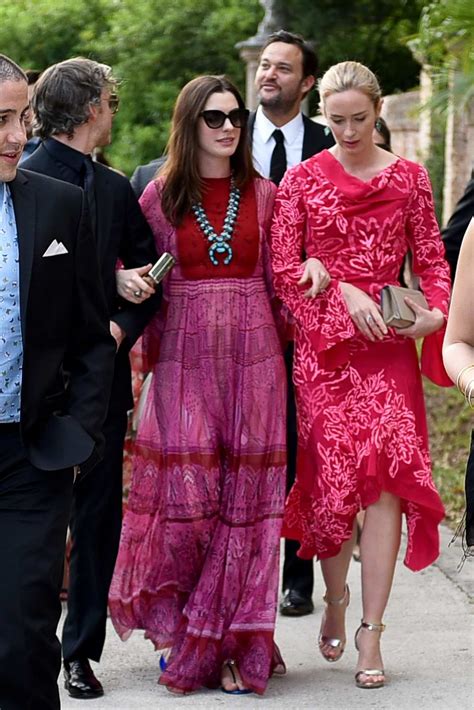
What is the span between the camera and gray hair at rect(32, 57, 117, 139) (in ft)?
18.3

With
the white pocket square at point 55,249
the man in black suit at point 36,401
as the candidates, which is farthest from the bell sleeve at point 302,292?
the white pocket square at point 55,249

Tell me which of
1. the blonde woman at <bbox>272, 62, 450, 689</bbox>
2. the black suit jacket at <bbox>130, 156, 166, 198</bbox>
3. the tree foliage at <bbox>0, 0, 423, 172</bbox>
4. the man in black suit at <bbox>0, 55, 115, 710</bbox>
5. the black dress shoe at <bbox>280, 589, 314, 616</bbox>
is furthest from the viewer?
the tree foliage at <bbox>0, 0, 423, 172</bbox>

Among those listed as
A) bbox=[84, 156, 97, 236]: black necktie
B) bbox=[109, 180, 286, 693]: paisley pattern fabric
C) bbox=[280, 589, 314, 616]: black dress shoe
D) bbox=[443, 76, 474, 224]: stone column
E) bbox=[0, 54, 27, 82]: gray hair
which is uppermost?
bbox=[0, 54, 27, 82]: gray hair

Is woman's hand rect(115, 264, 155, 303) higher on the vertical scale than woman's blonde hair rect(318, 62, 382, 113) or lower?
lower

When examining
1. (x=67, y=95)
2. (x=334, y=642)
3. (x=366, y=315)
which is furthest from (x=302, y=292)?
(x=334, y=642)

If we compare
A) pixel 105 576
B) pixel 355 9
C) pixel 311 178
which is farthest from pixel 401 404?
pixel 355 9

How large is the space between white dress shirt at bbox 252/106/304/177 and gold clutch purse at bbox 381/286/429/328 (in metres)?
1.41

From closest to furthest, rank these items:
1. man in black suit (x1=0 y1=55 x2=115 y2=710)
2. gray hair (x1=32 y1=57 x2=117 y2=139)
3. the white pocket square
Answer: man in black suit (x1=0 y1=55 x2=115 y2=710) < the white pocket square < gray hair (x1=32 y1=57 x2=117 y2=139)

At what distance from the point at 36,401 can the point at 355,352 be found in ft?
6.07

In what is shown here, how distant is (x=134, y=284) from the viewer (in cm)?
561

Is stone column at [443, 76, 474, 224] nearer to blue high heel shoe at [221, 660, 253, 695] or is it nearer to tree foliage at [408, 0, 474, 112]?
tree foliage at [408, 0, 474, 112]

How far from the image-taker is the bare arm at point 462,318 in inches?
169

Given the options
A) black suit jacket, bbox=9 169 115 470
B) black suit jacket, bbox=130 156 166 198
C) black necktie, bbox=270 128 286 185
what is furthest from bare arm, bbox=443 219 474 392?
black necktie, bbox=270 128 286 185

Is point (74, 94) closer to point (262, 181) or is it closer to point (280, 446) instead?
point (262, 181)
